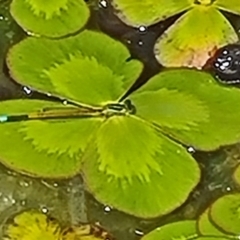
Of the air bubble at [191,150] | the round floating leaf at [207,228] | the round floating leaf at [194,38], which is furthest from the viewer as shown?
the round floating leaf at [194,38]

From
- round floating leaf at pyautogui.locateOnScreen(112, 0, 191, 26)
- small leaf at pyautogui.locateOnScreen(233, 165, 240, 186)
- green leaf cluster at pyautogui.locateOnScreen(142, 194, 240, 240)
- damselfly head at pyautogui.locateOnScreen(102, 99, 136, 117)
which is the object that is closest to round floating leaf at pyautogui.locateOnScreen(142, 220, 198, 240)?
green leaf cluster at pyautogui.locateOnScreen(142, 194, 240, 240)

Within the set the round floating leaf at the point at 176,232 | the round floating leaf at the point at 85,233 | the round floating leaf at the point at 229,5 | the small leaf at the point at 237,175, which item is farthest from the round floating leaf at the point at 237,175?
the round floating leaf at the point at 229,5

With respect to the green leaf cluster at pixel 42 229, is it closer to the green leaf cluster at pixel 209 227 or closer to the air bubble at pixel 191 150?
the green leaf cluster at pixel 209 227

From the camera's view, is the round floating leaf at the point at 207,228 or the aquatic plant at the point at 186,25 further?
the aquatic plant at the point at 186,25

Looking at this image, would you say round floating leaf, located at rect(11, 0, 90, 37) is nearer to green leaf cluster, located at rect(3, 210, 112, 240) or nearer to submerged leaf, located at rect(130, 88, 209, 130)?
submerged leaf, located at rect(130, 88, 209, 130)

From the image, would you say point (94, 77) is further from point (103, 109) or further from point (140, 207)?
point (140, 207)
